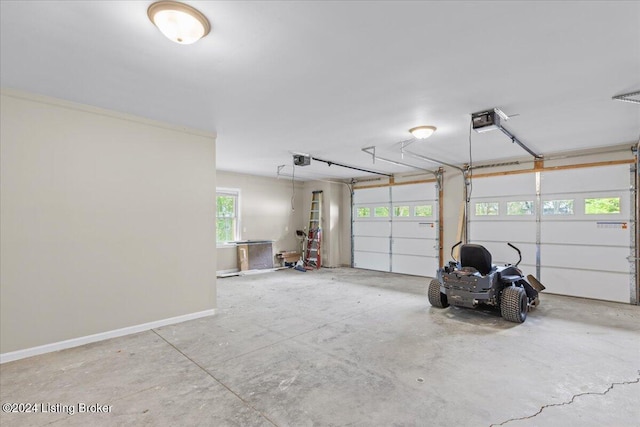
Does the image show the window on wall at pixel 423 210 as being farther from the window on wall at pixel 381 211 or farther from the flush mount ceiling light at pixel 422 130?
the flush mount ceiling light at pixel 422 130

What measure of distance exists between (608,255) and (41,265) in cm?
814

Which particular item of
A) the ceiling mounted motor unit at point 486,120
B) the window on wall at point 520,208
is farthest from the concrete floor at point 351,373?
the ceiling mounted motor unit at point 486,120

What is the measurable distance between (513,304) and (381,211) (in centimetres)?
467

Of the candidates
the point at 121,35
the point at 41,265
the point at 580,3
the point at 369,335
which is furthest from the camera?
the point at 369,335

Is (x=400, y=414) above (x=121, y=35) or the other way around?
the other way around

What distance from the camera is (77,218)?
328 centimetres

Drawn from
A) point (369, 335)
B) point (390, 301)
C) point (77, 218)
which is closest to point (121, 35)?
point (77, 218)

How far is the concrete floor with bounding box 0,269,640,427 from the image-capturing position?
210 centimetres

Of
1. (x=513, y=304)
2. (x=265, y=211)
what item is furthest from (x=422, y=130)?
(x=265, y=211)

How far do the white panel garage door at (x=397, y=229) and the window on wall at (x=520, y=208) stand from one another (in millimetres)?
1562

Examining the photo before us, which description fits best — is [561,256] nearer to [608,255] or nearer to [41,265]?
[608,255]

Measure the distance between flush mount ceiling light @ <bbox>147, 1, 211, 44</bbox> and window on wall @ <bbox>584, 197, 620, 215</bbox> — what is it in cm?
657

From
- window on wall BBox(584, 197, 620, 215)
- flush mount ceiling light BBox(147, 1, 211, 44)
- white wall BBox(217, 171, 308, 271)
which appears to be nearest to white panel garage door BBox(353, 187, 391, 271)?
white wall BBox(217, 171, 308, 271)

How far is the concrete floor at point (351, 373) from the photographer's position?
2.10m
